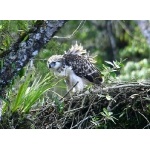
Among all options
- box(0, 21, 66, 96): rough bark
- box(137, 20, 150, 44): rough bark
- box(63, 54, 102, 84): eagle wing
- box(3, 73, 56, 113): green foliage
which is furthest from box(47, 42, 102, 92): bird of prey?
box(137, 20, 150, 44): rough bark

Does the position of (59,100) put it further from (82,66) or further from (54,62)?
(82,66)

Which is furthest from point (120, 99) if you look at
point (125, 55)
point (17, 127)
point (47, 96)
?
point (125, 55)

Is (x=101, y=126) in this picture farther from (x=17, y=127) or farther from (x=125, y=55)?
(x=125, y=55)

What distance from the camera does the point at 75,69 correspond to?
4.66 m

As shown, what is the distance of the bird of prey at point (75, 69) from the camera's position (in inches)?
176

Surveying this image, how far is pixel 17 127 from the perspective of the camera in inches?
153

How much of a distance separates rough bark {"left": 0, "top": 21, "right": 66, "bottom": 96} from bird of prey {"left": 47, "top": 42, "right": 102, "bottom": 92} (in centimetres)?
87

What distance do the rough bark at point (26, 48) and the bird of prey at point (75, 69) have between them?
866 millimetres

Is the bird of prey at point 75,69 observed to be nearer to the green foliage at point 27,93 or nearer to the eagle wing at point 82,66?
the eagle wing at point 82,66

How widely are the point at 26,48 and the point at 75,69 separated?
117 centimetres

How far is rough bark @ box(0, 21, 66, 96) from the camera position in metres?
3.50

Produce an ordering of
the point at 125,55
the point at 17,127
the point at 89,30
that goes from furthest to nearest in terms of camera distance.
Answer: the point at 89,30 → the point at 125,55 → the point at 17,127

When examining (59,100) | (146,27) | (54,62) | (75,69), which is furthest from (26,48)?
(146,27)
